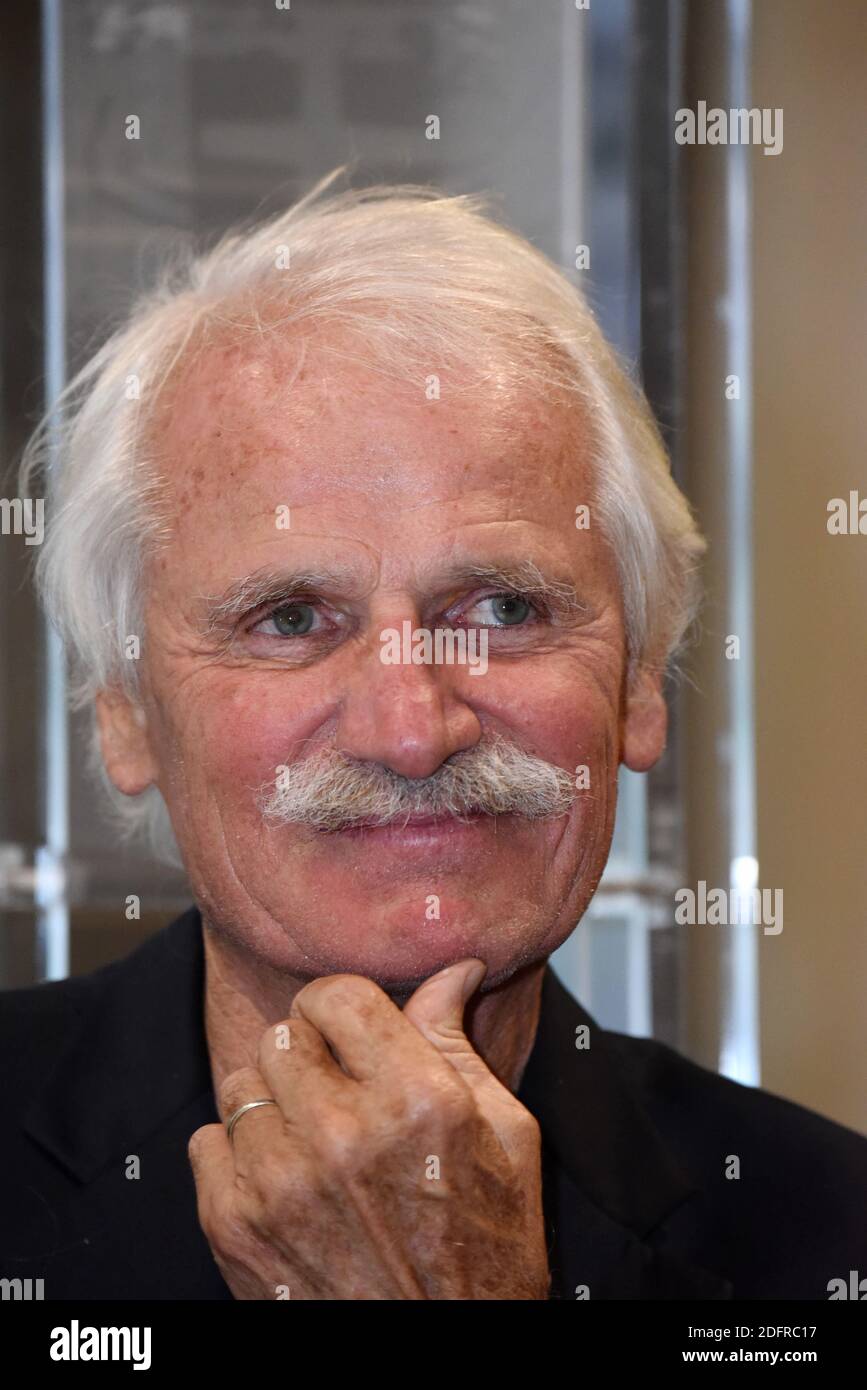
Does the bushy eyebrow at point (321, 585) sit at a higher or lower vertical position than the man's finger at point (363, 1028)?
higher

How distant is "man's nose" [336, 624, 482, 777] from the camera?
105 centimetres

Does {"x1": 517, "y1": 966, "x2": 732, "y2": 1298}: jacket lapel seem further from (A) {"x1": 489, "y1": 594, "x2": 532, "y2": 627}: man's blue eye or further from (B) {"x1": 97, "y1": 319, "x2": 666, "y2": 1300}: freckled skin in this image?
(A) {"x1": 489, "y1": 594, "x2": 532, "y2": 627}: man's blue eye

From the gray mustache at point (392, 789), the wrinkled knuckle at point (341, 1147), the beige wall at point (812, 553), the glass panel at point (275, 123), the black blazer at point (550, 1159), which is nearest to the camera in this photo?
the wrinkled knuckle at point (341, 1147)

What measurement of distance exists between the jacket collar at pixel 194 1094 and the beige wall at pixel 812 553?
399mm

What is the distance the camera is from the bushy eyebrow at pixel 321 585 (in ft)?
3.58

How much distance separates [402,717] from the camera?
105 centimetres

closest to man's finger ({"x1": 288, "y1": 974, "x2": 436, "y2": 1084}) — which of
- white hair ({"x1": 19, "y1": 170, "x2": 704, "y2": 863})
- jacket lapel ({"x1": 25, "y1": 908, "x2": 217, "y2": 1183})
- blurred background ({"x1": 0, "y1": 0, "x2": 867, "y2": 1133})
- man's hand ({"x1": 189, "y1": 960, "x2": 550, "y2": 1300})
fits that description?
man's hand ({"x1": 189, "y1": 960, "x2": 550, "y2": 1300})

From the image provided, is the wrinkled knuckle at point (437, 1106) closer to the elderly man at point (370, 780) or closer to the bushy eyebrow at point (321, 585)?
the elderly man at point (370, 780)

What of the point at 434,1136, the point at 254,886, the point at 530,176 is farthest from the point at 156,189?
the point at 434,1136

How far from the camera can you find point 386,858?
3.60ft

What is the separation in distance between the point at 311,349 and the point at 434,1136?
58 centimetres

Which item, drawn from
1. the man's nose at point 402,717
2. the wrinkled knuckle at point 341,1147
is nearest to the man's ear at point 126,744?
the man's nose at point 402,717

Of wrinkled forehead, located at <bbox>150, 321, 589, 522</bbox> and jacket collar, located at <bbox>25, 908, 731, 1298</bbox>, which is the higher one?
wrinkled forehead, located at <bbox>150, 321, 589, 522</bbox>

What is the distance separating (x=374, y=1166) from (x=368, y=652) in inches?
14.0
